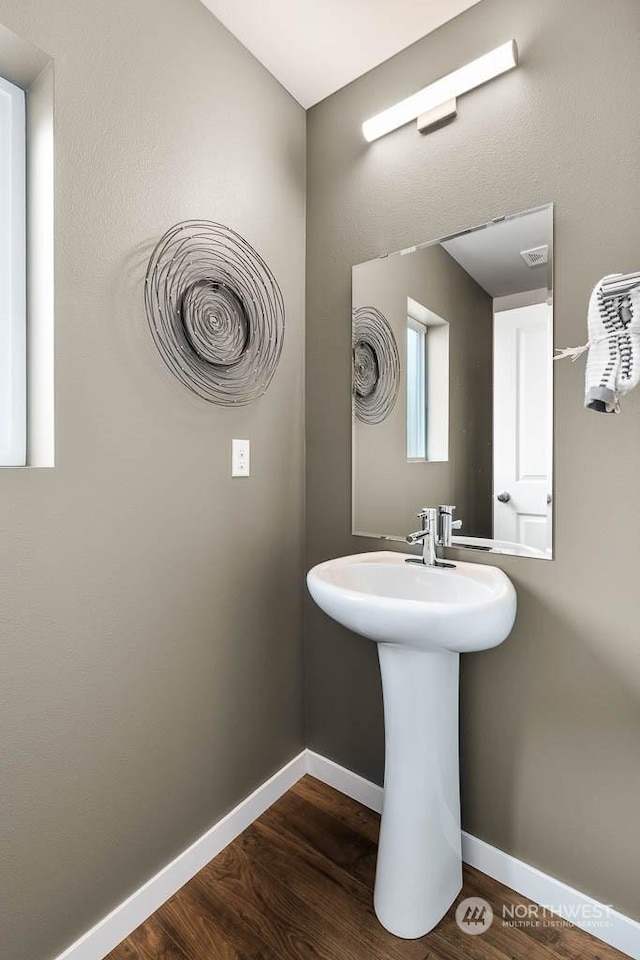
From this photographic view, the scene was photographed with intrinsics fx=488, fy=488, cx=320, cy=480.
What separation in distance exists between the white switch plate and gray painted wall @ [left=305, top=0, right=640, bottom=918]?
2.41 feet

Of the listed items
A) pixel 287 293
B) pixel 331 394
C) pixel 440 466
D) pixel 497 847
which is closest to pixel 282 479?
pixel 331 394

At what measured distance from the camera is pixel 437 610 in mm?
1040

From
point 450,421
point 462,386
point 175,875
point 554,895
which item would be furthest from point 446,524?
point 175,875

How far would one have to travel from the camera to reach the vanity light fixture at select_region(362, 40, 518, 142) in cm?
130

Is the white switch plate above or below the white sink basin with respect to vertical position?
above

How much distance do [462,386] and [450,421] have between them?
0.11 meters

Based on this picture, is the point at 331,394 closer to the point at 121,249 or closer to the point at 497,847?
the point at 121,249

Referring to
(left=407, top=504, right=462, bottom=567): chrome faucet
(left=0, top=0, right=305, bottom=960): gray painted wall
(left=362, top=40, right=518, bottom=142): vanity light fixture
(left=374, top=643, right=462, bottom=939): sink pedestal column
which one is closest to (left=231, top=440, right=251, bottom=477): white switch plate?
(left=0, top=0, right=305, bottom=960): gray painted wall

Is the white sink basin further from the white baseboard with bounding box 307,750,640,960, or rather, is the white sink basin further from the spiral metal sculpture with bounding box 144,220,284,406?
the white baseboard with bounding box 307,750,640,960

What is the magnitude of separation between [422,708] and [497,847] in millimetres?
559

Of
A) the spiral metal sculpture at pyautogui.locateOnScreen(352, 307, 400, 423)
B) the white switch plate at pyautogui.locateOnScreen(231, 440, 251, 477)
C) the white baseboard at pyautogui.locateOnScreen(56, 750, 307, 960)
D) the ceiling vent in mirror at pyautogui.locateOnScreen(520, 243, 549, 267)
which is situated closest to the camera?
the white baseboard at pyautogui.locateOnScreen(56, 750, 307, 960)
